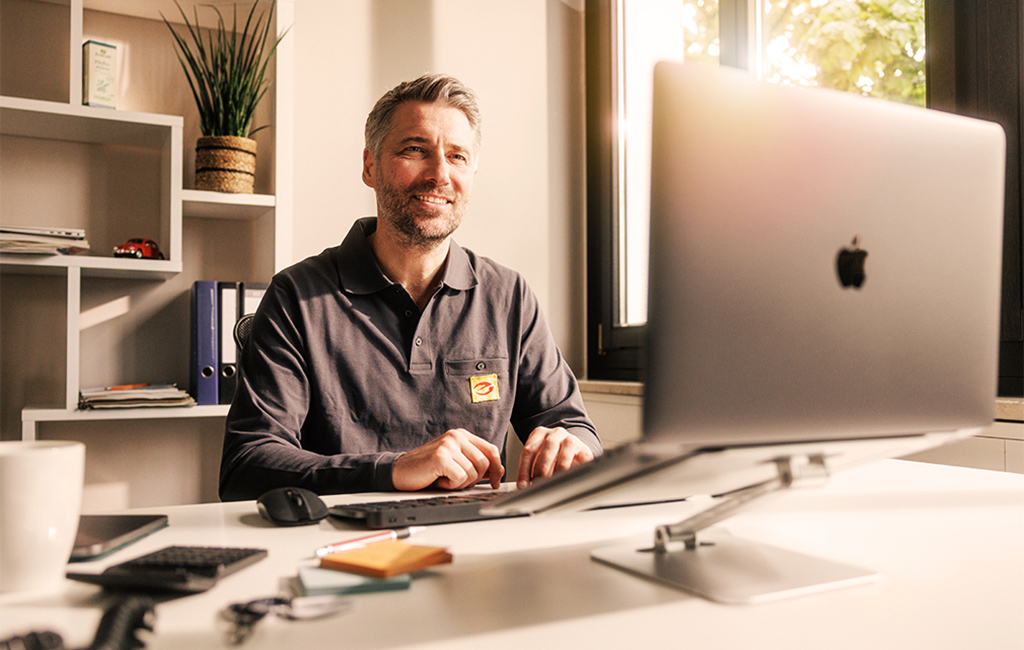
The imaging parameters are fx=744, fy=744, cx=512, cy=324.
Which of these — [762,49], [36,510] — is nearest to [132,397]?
[36,510]

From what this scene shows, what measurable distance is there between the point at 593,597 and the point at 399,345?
104cm

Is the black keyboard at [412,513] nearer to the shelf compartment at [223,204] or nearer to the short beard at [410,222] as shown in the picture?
the short beard at [410,222]

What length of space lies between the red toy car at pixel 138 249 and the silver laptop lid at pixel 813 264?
195cm

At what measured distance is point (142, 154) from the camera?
2309 mm

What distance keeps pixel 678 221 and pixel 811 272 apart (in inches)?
5.2

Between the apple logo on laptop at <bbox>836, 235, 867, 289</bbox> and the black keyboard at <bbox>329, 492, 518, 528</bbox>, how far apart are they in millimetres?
446

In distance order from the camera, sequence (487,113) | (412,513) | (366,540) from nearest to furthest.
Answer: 1. (366,540)
2. (412,513)
3. (487,113)

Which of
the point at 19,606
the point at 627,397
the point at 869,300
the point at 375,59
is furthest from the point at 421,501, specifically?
the point at 375,59

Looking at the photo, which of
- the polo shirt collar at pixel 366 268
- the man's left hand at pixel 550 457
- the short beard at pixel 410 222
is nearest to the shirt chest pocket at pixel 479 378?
the polo shirt collar at pixel 366 268

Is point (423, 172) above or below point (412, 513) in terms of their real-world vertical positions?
above

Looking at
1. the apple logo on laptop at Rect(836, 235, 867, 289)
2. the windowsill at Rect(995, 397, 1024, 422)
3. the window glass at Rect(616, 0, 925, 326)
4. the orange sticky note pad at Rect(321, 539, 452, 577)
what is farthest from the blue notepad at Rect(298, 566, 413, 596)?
the windowsill at Rect(995, 397, 1024, 422)

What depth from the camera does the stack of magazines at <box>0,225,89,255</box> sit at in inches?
74.7

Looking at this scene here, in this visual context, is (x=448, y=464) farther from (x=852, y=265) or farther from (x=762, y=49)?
(x=762, y=49)

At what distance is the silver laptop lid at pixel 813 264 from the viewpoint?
508 mm
